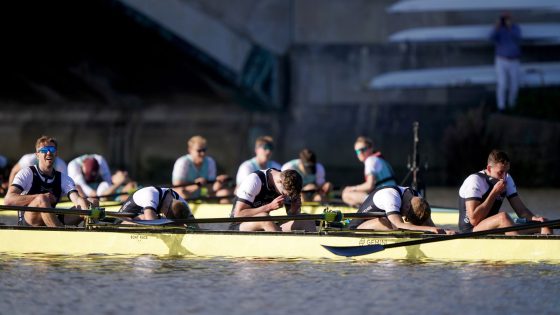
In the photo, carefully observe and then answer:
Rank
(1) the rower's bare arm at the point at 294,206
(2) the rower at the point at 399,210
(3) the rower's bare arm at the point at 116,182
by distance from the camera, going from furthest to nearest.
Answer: (3) the rower's bare arm at the point at 116,182
(1) the rower's bare arm at the point at 294,206
(2) the rower at the point at 399,210

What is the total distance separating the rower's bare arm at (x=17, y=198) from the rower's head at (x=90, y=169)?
4.13m

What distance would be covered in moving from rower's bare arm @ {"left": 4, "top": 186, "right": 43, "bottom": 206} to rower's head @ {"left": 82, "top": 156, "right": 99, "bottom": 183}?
4128 mm

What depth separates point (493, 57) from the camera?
2845cm

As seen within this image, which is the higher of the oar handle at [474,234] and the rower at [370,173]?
the rower at [370,173]

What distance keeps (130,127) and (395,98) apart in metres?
5.46

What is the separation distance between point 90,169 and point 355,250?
21.9ft

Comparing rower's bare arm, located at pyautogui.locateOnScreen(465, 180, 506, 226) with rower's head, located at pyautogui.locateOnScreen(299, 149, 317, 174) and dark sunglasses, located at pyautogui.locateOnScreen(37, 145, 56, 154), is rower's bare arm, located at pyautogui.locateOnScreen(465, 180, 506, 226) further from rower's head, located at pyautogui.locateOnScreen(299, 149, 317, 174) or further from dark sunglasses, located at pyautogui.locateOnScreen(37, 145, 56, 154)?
rower's head, located at pyautogui.locateOnScreen(299, 149, 317, 174)

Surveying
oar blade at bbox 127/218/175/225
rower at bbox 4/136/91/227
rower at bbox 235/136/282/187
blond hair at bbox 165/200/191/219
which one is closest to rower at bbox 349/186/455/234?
blond hair at bbox 165/200/191/219

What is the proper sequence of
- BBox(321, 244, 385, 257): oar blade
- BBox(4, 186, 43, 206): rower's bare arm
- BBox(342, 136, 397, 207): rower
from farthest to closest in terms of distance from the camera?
BBox(342, 136, 397, 207): rower, BBox(4, 186, 43, 206): rower's bare arm, BBox(321, 244, 385, 257): oar blade

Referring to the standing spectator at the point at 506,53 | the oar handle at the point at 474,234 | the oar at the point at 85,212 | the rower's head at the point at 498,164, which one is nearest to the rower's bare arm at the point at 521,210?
the rower's head at the point at 498,164

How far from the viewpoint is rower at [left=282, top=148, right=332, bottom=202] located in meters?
21.3

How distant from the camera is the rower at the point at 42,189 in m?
16.9

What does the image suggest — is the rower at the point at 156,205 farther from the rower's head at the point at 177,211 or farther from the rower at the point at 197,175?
the rower at the point at 197,175

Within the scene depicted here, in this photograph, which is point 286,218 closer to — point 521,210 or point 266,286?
point 266,286
